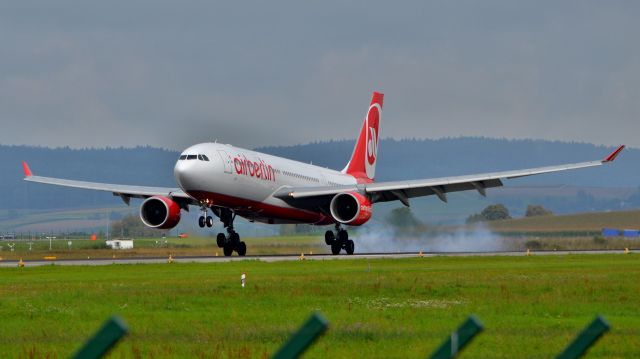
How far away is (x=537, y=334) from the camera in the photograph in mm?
20953

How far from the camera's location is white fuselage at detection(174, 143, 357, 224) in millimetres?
54750

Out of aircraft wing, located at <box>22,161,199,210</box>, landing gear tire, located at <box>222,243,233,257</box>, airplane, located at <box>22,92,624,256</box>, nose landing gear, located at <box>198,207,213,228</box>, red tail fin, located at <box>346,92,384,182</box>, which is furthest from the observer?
red tail fin, located at <box>346,92,384,182</box>

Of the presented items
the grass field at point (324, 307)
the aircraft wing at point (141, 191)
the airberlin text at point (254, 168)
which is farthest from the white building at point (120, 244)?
the grass field at point (324, 307)

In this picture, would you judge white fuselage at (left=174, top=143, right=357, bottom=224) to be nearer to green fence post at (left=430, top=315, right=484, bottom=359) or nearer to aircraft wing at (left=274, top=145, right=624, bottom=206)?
aircraft wing at (left=274, top=145, right=624, bottom=206)

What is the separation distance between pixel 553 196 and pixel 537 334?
587ft

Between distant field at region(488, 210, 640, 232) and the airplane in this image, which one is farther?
distant field at region(488, 210, 640, 232)

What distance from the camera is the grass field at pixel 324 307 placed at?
62.7 feet

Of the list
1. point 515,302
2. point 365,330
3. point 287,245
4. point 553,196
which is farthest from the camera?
point 553,196

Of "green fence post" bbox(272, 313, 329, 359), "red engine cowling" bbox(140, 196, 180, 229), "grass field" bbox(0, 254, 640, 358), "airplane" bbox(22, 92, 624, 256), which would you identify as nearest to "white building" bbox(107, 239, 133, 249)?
"airplane" bbox(22, 92, 624, 256)

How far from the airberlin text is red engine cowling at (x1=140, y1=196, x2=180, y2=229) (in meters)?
4.67

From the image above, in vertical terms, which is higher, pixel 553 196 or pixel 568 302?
pixel 553 196

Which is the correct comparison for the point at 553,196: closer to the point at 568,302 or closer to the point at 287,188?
the point at 287,188

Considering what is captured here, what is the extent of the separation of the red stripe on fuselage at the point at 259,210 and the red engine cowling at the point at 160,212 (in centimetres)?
318

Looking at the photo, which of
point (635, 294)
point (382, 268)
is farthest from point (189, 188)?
point (635, 294)
